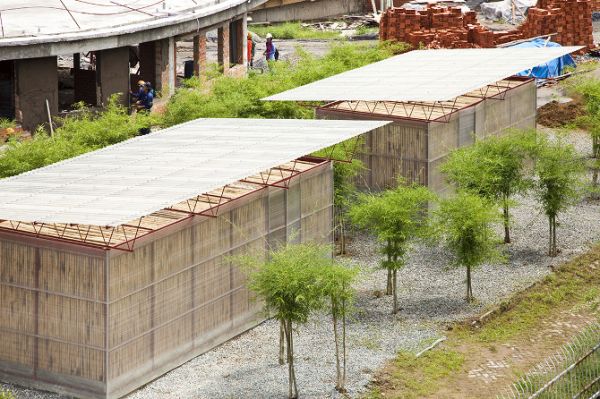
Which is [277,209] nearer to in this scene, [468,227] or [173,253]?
[173,253]

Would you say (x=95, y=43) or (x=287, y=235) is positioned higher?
(x=95, y=43)

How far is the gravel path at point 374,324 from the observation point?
26.9 m

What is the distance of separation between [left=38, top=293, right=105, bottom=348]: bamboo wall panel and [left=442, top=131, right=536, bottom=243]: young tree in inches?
440

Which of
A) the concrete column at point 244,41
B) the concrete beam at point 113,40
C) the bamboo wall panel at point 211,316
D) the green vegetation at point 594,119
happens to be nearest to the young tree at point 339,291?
the bamboo wall panel at point 211,316

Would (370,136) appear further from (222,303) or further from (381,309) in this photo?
(222,303)

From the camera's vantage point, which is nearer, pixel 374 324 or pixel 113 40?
pixel 374 324

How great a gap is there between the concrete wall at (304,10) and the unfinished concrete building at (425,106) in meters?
30.1

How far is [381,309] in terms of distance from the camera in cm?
3123

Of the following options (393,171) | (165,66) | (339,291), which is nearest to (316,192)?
(393,171)

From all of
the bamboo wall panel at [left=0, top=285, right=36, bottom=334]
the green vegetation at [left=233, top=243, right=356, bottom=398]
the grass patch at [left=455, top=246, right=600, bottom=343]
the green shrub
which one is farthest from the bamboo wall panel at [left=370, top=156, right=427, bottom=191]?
the green shrub

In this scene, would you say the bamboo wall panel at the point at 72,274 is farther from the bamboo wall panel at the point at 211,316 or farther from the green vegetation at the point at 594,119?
the green vegetation at the point at 594,119

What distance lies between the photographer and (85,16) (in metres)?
47.2

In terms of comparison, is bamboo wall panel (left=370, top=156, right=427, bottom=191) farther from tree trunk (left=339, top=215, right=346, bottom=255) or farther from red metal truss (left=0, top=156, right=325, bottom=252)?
red metal truss (left=0, top=156, right=325, bottom=252)

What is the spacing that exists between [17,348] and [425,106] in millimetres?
15551
